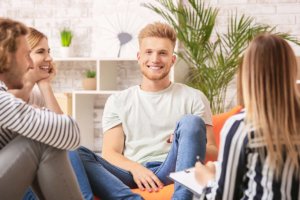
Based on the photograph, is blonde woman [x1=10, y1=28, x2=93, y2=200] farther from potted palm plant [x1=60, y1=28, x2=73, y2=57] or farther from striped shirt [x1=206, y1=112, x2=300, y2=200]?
potted palm plant [x1=60, y1=28, x2=73, y2=57]

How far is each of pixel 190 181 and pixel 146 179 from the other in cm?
58

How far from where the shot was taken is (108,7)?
4391 mm

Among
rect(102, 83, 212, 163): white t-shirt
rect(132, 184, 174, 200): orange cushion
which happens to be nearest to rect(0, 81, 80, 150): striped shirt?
rect(132, 184, 174, 200): orange cushion

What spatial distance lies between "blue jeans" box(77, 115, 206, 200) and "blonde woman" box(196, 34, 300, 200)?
61 centimetres

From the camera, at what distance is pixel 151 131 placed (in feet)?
7.93

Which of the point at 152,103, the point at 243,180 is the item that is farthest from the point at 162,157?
the point at 243,180

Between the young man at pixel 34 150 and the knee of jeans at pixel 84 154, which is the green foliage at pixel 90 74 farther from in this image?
the young man at pixel 34 150

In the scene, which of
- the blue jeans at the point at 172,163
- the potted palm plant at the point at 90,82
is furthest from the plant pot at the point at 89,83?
the blue jeans at the point at 172,163

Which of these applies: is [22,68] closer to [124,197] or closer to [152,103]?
[124,197]

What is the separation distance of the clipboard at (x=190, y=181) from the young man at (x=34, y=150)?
1.25ft

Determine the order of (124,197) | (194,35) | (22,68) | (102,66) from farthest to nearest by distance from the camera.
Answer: (102,66) → (194,35) → (124,197) → (22,68)

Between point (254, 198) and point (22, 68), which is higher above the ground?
point (22, 68)

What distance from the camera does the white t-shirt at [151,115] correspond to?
238 centimetres

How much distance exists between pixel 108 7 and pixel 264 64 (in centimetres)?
323
